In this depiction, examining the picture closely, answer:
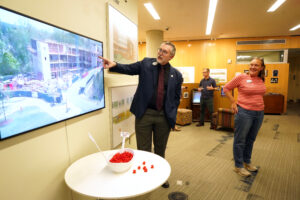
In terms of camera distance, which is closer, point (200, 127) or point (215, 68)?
point (200, 127)

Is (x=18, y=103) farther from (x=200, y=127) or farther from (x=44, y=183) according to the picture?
(x=200, y=127)

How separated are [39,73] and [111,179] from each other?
0.80m

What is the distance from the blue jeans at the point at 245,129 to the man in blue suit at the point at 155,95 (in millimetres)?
965

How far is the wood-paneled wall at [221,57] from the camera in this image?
262 inches

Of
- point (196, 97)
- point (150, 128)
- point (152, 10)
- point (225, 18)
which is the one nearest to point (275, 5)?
point (225, 18)

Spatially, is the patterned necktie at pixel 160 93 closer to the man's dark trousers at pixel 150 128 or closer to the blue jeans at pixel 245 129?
the man's dark trousers at pixel 150 128

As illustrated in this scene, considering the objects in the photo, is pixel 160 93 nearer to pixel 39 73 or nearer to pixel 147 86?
pixel 147 86

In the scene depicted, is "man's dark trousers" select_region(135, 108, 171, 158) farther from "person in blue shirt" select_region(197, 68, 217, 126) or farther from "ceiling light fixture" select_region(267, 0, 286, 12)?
"ceiling light fixture" select_region(267, 0, 286, 12)

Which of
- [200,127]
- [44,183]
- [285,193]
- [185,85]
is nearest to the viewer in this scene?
[44,183]

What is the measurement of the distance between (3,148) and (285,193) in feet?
9.25

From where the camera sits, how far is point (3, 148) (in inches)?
36.1

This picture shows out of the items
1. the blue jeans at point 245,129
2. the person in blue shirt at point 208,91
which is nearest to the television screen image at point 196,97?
the person in blue shirt at point 208,91

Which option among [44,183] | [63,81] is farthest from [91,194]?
[63,81]

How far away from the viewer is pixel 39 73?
1072mm
